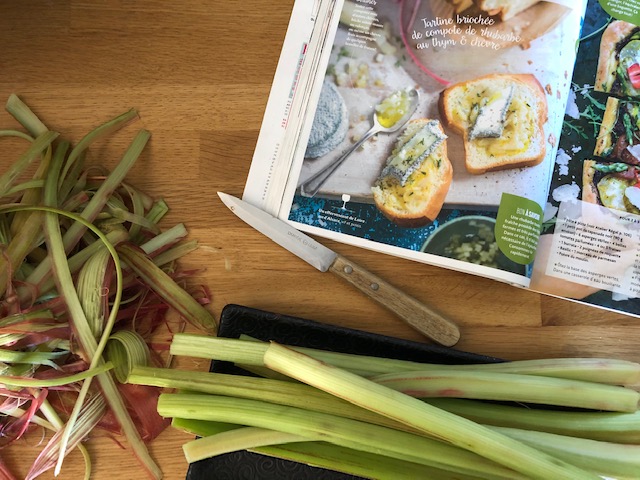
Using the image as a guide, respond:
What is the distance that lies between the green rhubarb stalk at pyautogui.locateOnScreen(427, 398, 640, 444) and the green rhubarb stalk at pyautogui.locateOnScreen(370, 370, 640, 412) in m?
0.02

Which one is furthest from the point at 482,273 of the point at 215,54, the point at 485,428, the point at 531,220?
the point at 215,54

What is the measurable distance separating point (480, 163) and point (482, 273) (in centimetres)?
16

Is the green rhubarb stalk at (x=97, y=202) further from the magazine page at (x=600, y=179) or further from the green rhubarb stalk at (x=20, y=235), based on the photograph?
the magazine page at (x=600, y=179)

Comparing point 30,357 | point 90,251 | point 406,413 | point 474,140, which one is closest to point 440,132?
point 474,140

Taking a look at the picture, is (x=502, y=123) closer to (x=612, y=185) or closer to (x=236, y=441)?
(x=612, y=185)

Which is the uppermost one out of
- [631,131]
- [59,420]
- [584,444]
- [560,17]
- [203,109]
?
[560,17]

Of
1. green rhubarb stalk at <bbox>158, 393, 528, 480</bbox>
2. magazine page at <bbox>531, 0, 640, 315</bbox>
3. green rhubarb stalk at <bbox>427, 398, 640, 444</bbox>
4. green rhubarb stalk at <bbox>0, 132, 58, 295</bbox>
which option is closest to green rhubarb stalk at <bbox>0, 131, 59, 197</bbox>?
green rhubarb stalk at <bbox>0, 132, 58, 295</bbox>

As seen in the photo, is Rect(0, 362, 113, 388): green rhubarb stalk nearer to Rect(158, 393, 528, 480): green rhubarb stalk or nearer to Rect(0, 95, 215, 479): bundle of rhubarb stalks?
Rect(0, 95, 215, 479): bundle of rhubarb stalks

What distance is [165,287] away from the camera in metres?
0.76

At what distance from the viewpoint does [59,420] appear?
2.40 ft

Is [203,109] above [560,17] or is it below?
below

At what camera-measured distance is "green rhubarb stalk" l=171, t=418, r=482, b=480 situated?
0.63 meters

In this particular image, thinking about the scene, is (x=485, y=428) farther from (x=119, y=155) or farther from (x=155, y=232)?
(x=119, y=155)

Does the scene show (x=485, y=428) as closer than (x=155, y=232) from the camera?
Yes
